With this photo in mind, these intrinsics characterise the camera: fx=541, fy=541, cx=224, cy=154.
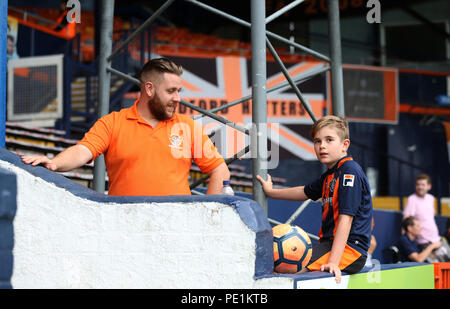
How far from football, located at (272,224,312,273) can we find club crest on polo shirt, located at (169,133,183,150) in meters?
0.84

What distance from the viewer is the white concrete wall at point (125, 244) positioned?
2.52m

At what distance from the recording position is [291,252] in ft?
10.7

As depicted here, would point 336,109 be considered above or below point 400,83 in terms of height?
below

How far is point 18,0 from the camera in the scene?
19.0 meters

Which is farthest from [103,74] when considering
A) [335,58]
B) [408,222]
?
[408,222]

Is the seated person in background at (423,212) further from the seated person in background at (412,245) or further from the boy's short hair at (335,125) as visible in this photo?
the boy's short hair at (335,125)

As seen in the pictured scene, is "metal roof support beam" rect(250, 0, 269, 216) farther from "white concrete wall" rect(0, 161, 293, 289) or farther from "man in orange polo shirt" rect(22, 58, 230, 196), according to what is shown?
"white concrete wall" rect(0, 161, 293, 289)

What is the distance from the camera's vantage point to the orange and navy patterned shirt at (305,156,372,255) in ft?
10.2

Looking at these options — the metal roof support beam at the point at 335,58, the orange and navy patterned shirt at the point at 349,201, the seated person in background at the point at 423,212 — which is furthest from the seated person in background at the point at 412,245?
the orange and navy patterned shirt at the point at 349,201

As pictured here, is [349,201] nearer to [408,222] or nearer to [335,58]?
[335,58]

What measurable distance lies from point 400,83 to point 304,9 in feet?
16.9
